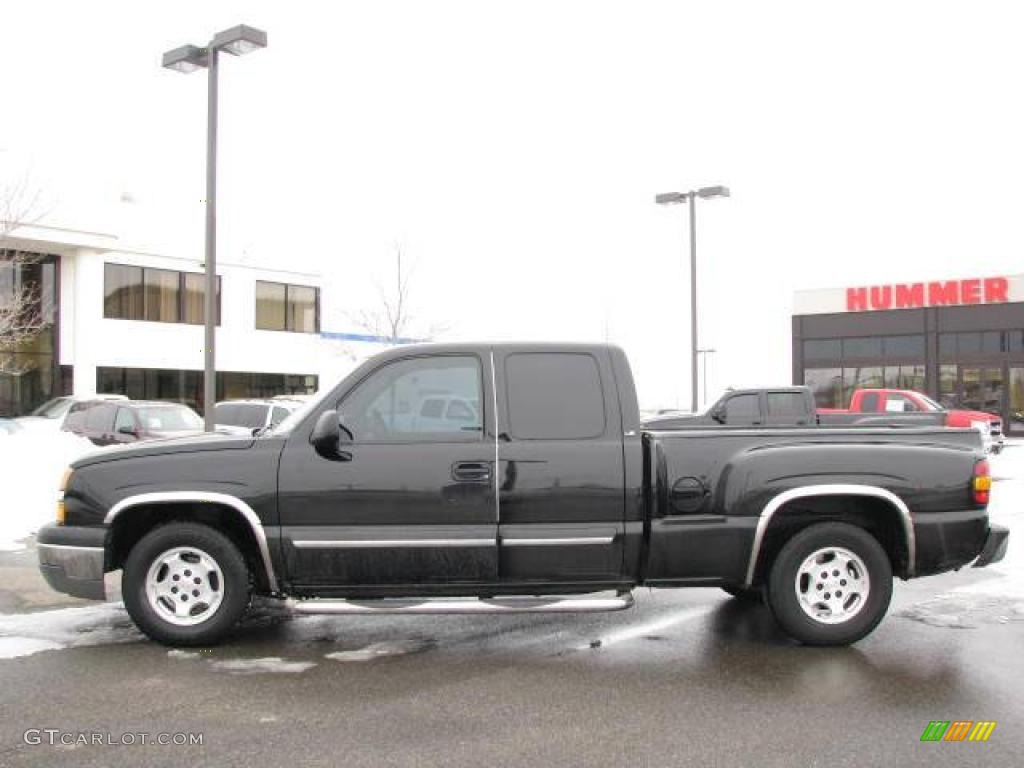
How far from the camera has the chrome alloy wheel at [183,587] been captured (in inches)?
232

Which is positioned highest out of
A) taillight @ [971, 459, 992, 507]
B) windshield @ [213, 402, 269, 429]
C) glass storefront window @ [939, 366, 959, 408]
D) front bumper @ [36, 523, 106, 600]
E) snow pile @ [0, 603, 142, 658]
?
glass storefront window @ [939, 366, 959, 408]

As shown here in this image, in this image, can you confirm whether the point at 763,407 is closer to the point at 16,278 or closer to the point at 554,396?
the point at 554,396

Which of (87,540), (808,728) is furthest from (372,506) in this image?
(808,728)

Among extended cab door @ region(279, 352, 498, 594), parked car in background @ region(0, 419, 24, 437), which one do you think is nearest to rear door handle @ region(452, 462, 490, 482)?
extended cab door @ region(279, 352, 498, 594)

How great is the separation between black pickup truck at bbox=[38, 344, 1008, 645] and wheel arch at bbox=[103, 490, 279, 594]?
14mm

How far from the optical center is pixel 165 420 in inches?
711

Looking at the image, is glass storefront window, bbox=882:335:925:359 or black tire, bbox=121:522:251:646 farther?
glass storefront window, bbox=882:335:925:359

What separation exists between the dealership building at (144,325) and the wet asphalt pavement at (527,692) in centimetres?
2415

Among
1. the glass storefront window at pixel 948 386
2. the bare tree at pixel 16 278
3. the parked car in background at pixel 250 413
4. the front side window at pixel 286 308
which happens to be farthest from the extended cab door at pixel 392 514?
the glass storefront window at pixel 948 386

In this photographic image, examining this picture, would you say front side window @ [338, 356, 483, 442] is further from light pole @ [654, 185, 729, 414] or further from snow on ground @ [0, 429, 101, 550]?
light pole @ [654, 185, 729, 414]

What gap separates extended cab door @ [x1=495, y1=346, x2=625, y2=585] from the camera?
5742 mm

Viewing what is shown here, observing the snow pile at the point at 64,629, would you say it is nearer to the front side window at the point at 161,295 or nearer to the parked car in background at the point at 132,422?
the parked car in background at the point at 132,422

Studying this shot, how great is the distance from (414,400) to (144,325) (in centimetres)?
2897

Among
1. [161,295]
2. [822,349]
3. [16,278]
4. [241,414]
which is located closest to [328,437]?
[241,414]
